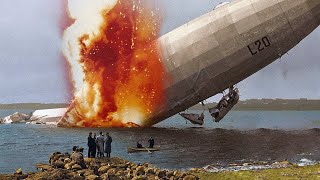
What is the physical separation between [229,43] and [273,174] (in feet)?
103

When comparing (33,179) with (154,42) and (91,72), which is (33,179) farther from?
(91,72)

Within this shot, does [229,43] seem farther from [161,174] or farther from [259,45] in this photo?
[161,174]

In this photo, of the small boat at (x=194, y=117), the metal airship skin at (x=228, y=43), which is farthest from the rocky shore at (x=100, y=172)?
the small boat at (x=194, y=117)

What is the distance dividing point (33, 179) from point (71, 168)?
437 cm

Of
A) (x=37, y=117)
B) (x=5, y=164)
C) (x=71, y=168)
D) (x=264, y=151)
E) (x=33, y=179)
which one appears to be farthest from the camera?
(x=37, y=117)

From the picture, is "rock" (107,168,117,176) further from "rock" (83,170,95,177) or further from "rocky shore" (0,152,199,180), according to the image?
"rock" (83,170,95,177)

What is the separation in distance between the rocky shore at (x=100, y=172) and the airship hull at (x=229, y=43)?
29548 millimetres

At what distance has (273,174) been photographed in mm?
26516

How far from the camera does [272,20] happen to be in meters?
52.8

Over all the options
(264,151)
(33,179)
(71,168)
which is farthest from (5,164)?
(264,151)

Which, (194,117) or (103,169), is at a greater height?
(194,117)

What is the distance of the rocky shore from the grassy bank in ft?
6.72

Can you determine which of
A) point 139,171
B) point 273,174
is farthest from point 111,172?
point 273,174

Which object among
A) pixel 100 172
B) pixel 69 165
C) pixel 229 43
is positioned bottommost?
pixel 100 172
